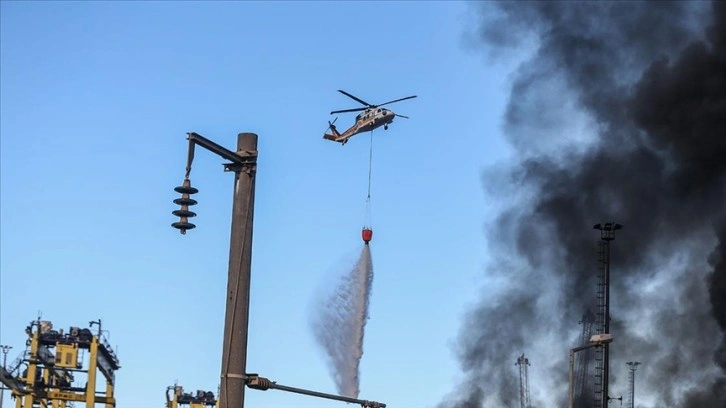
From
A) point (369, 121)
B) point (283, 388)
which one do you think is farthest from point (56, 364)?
point (283, 388)

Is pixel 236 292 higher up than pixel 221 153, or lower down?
lower down

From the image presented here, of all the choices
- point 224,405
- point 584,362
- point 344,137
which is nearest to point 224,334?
point 224,405

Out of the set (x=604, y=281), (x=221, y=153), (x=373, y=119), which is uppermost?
(x=373, y=119)

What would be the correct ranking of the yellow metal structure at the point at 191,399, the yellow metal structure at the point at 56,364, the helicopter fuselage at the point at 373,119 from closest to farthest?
the helicopter fuselage at the point at 373,119
the yellow metal structure at the point at 56,364
the yellow metal structure at the point at 191,399

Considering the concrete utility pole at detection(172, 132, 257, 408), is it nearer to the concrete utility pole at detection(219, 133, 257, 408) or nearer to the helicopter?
the concrete utility pole at detection(219, 133, 257, 408)

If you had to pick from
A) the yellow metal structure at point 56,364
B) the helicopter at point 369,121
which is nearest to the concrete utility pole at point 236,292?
the helicopter at point 369,121

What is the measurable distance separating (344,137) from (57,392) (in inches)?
1315

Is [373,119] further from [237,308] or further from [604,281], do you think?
[237,308]

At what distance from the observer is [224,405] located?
16688 millimetres

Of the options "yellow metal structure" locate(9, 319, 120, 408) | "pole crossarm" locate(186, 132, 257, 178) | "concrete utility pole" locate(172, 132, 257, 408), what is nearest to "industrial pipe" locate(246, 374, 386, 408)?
"concrete utility pole" locate(172, 132, 257, 408)

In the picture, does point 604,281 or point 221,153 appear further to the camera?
point 604,281

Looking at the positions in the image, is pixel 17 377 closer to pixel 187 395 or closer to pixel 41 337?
pixel 41 337

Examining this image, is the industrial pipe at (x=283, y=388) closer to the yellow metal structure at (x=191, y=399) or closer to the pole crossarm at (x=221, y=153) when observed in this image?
the pole crossarm at (x=221, y=153)

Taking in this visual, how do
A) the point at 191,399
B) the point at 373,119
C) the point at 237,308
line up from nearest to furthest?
the point at 237,308
the point at 373,119
the point at 191,399
